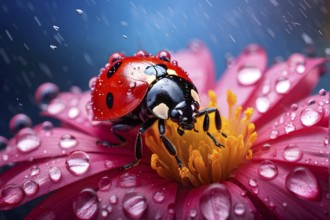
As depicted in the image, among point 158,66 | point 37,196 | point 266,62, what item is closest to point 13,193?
point 37,196

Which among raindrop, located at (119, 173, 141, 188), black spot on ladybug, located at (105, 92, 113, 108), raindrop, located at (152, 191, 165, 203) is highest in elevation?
black spot on ladybug, located at (105, 92, 113, 108)

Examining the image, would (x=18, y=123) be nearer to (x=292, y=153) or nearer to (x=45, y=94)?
(x=45, y=94)

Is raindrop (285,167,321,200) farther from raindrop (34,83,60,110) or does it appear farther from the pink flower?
raindrop (34,83,60,110)

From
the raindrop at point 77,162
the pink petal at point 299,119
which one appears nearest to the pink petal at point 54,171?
the raindrop at point 77,162

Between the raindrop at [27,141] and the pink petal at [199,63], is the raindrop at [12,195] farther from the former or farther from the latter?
the pink petal at [199,63]

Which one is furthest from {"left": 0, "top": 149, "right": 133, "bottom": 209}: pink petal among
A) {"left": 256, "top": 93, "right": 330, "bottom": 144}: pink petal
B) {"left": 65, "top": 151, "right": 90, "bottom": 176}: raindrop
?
{"left": 256, "top": 93, "right": 330, "bottom": 144}: pink petal

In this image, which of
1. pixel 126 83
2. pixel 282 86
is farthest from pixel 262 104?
pixel 126 83
